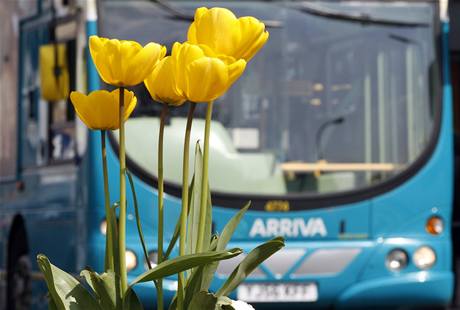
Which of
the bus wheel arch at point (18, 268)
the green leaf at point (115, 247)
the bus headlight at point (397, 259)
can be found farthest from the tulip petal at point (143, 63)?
the bus wheel arch at point (18, 268)

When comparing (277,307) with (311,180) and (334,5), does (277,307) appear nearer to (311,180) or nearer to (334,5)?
(311,180)

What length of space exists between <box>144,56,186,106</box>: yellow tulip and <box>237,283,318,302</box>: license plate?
675 centimetres

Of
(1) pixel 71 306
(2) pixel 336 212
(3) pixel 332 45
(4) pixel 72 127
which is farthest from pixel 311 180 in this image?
(1) pixel 71 306

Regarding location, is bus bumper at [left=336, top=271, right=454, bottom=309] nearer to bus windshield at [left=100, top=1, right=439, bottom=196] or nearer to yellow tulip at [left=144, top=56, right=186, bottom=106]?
bus windshield at [left=100, top=1, right=439, bottom=196]

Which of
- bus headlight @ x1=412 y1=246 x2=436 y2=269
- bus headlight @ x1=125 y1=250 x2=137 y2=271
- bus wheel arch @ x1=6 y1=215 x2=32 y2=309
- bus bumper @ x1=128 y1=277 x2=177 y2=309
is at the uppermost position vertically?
bus bumper @ x1=128 y1=277 x2=177 y2=309

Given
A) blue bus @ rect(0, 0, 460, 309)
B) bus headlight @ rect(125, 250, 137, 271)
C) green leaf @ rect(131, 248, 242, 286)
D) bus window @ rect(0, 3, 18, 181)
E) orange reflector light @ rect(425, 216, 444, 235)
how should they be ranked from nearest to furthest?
green leaf @ rect(131, 248, 242, 286), bus headlight @ rect(125, 250, 137, 271), blue bus @ rect(0, 0, 460, 309), orange reflector light @ rect(425, 216, 444, 235), bus window @ rect(0, 3, 18, 181)

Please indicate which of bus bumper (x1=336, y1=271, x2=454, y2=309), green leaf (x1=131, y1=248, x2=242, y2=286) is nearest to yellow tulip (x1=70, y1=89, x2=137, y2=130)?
green leaf (x1=131, y1=248, x2=242, y2=286)

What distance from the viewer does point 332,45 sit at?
396 inches

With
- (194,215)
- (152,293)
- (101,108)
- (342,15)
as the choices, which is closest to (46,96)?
(342,15)

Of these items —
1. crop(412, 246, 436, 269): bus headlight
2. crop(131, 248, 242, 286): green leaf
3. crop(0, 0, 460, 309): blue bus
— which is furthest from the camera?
crop(412, 246, 436, 269): bus headlight

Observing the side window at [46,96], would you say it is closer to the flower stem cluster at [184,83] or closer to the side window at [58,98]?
the side window at [58,98]

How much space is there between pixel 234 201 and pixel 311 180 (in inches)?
23.6

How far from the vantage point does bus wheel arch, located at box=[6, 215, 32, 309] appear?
11016 mm

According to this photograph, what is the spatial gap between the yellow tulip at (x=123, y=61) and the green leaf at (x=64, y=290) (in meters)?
0.34
